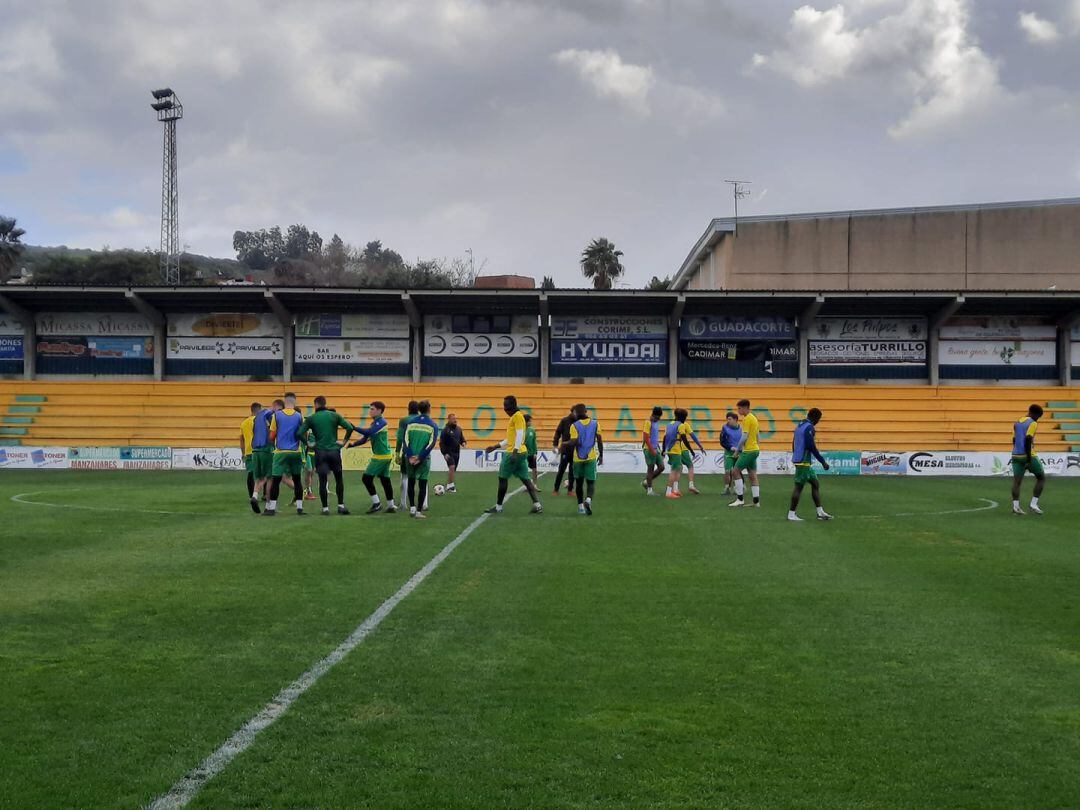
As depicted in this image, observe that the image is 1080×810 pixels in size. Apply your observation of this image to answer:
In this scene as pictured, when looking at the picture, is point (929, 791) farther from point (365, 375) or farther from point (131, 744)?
point (365, 375)

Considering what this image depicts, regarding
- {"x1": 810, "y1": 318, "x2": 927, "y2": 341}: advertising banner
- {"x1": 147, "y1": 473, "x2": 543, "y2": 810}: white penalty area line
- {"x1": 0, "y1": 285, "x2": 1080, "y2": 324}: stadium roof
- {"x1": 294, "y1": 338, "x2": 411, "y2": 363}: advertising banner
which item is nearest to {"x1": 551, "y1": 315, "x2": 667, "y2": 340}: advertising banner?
{"x1": 0, "y1": 285, "x2": 1080, "y2": 324}: stadium roof

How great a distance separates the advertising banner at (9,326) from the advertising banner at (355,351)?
457 inches

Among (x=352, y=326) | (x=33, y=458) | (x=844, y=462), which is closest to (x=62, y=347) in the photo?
(x=33, y=458)

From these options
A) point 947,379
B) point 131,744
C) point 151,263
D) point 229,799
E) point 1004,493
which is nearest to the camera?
point 229,799

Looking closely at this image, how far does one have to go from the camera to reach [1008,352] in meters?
42.5

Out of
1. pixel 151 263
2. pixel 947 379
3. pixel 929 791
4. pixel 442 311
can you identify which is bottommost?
pixel 929 791

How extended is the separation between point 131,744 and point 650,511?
14.0 m

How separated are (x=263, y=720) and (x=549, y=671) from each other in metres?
1.93

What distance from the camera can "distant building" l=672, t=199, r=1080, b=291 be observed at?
48125mm

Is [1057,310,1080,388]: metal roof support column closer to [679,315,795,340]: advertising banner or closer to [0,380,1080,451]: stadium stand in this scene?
[0,380,1080,451]: stadium stand

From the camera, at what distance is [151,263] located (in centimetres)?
8300

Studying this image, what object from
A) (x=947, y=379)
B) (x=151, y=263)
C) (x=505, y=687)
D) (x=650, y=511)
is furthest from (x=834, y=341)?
(x=151, y=263)

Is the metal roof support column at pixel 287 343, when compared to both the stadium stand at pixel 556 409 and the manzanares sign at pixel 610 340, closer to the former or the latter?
the stadium stand at pixel 556 409

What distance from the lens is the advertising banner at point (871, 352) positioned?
4241 cm
